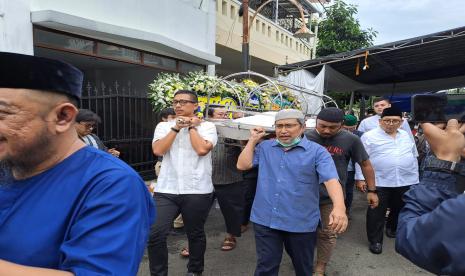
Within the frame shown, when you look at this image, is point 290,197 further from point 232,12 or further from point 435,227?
point 232,12

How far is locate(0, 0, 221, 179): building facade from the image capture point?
568 cm

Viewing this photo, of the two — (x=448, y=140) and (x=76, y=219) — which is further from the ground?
(x=448, y=140)

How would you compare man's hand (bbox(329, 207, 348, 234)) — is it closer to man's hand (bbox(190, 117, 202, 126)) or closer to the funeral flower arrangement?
man's hand (bbox(190, 117, 202, 126))

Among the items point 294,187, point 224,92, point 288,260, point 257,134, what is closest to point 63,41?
point 224,92

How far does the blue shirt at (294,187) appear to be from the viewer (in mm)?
2996

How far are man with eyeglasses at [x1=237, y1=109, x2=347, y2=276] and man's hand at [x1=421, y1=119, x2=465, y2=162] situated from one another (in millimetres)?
1464

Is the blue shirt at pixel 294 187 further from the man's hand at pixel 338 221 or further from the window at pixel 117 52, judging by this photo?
the window at pixel 117 52

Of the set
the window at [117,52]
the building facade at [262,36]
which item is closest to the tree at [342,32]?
the building facade at [262,36]

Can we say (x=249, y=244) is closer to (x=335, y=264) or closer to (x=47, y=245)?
(x=335, y=264)

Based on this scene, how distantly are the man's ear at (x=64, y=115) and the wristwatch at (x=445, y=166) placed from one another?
131cm

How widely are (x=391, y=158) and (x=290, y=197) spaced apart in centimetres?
230

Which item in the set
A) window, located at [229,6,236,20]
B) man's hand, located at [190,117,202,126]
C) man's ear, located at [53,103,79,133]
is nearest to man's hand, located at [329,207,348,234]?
man's hand, located at [190,117,202,126]

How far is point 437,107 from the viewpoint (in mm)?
1565

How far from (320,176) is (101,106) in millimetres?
5053
